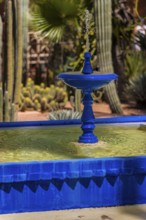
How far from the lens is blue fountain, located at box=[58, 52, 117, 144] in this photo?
4590mm

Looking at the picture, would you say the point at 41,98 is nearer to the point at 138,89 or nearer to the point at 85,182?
the point at 138,89

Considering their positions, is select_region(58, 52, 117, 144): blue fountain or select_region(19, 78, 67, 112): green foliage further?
select_region(19, 78, 67, 112): green foliage

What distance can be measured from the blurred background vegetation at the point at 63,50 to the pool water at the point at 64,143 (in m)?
1.63

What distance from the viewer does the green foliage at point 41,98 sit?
1055 centimetres

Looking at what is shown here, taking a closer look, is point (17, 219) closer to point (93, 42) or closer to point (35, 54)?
point (93, 42)

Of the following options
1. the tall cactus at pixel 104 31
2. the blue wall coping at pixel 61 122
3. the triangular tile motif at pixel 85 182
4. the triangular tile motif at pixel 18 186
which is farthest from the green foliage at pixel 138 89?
the triangular tile motif at pixel 18 186

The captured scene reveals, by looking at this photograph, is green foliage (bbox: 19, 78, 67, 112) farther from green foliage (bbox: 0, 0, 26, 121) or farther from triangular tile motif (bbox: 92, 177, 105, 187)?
triangular tile motif (bbox: 92, 177, 105, 187)

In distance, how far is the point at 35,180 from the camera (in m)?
3.94

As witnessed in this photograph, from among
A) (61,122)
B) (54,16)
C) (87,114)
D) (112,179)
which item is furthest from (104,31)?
(112,179)

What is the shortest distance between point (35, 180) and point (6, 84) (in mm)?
4342

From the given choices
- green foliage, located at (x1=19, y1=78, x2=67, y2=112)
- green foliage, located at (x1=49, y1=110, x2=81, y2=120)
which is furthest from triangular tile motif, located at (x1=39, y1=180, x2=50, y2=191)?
green foliage, located at (x1=19, y1=78, x2=67, y2=112)

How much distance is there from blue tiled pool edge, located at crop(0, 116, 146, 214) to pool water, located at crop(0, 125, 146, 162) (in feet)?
1.40

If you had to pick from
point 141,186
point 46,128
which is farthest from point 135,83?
point 141,186

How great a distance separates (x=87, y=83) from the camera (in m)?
4.64
